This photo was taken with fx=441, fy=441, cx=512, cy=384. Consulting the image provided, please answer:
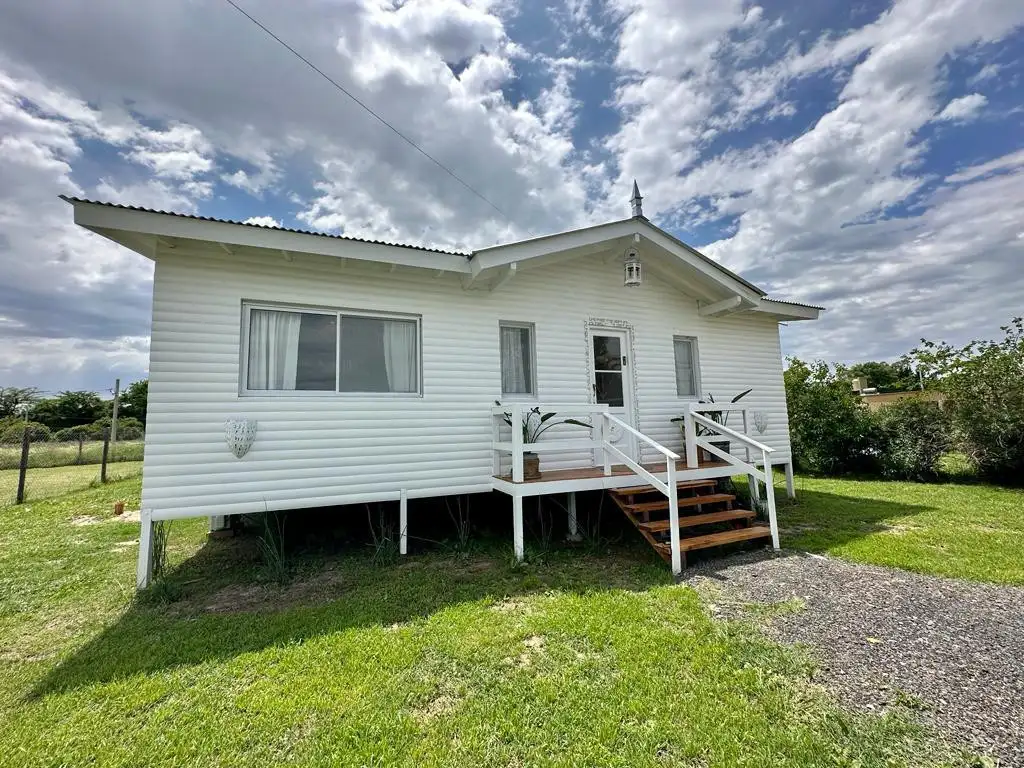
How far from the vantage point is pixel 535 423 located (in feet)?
20.7

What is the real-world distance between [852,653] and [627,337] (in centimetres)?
513

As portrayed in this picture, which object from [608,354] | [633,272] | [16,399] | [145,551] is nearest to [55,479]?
[145,551]

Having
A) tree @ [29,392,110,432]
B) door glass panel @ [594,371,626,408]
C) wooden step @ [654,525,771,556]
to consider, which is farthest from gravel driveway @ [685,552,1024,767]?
tree @ [29,392,110,432]

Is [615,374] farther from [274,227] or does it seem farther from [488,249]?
[274,227]

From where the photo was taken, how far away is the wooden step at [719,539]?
4.89 meters

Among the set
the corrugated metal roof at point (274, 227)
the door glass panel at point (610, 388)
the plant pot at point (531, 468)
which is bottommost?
the plant pot at point (531, 468)

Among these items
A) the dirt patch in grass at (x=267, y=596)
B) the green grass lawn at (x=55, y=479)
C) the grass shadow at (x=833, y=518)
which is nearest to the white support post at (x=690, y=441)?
the grass shadow at (x=833, y=518)

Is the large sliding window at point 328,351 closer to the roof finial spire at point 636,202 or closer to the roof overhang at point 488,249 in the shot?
the roof overhang at point 488,249

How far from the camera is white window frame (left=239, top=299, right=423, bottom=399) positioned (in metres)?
5.07

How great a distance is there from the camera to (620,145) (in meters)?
9.20

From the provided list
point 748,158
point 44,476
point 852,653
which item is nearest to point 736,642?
point 852,653

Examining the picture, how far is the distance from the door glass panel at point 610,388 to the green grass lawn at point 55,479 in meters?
12.2

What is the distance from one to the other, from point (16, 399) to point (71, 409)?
12.6 feet

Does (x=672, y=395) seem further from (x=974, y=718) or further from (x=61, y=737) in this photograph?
(x=61, y=737)
